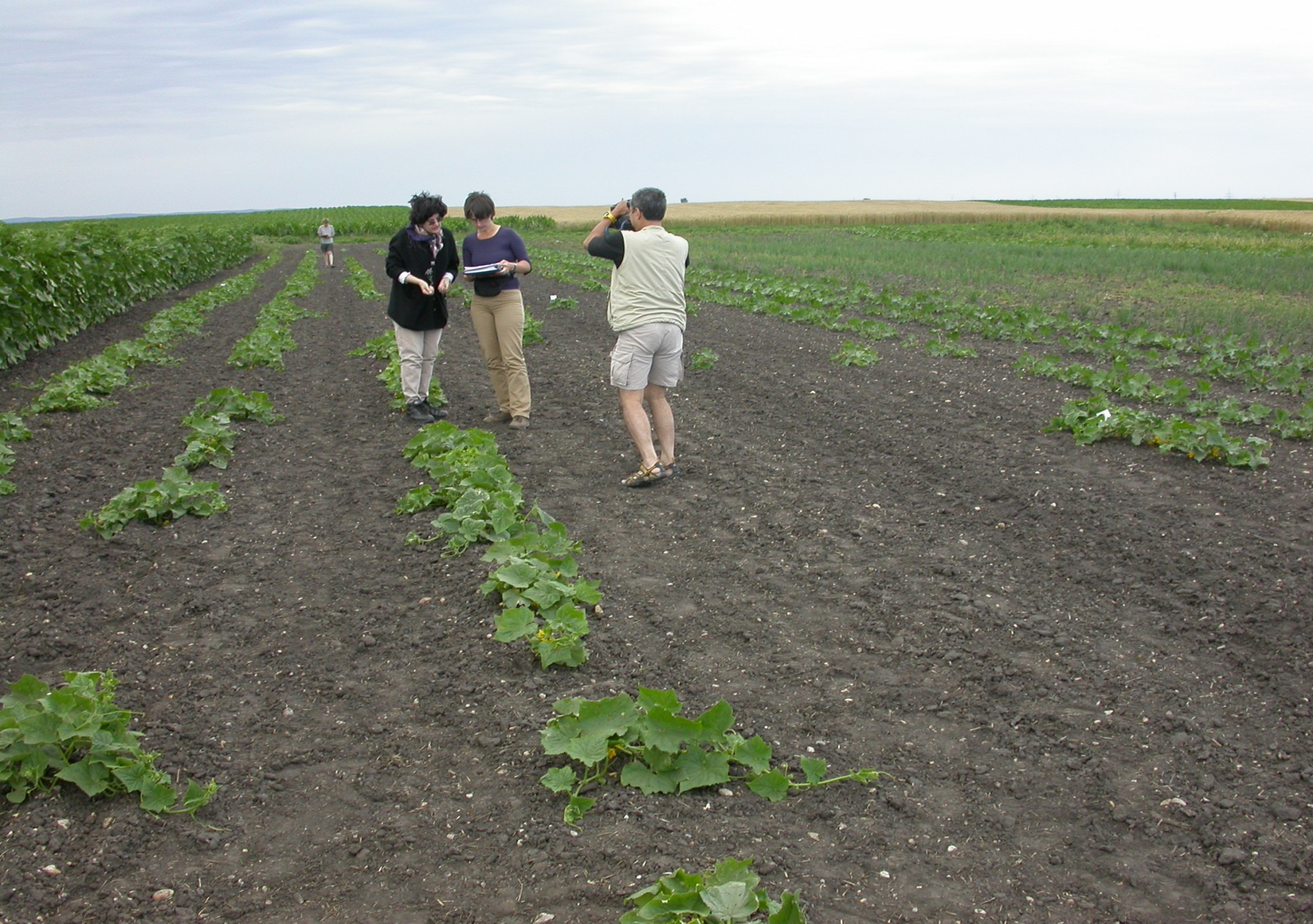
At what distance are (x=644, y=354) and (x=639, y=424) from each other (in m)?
0.50

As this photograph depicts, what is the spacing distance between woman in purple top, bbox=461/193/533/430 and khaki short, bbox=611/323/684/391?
1.38 metres

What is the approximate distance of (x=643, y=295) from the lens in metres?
5.88

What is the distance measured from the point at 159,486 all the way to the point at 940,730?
486 centimetres

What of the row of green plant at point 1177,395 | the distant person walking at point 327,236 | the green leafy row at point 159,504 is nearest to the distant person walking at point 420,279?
the green leafy row at point 159,504

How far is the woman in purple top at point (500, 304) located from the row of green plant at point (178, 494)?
2200 mm

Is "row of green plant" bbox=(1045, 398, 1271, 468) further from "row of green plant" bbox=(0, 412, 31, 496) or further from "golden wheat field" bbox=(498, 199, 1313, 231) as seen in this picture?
"golden wheat field" bbox=(498, 199, 1313, 231)

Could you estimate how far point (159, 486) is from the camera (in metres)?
5.88

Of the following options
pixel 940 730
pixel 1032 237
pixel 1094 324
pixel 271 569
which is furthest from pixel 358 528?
pixel 1032 237

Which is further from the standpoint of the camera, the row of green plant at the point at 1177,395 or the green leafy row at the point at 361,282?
the green leafy row at the point at 361,282

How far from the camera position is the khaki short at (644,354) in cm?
595

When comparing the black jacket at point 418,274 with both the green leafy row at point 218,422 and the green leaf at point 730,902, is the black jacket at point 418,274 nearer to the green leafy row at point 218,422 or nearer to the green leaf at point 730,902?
the green leafy row at point 218,422

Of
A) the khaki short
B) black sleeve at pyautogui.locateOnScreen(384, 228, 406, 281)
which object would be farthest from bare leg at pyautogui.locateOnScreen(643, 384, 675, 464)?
black sleeve at pyautogui.locateOnScreen(384, 228, 406, 281)

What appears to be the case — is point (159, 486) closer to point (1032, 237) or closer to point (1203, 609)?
point (1203, 609)

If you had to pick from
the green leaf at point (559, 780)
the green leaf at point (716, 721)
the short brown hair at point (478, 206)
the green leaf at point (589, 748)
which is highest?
the short brown hair at point (478, 206)
